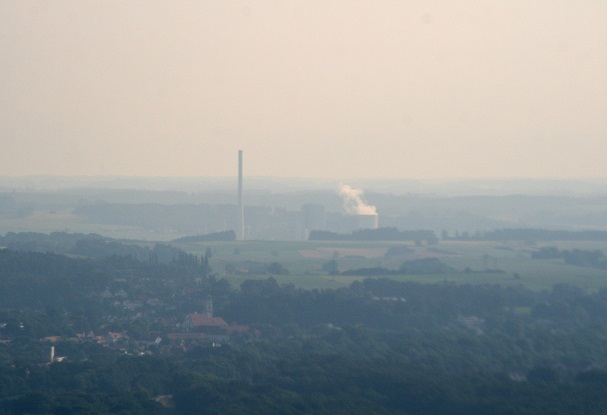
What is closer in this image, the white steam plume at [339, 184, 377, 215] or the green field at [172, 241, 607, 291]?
the green field at [172, 241, 607, 291]

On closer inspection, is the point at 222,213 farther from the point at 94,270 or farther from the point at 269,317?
the point at 269,317

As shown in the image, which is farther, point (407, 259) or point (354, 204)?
point (354, 204)

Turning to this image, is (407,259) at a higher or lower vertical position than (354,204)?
lower

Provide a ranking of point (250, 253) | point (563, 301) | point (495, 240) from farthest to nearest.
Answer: point (495, 240)
point (250, 253)
point (563, 301)

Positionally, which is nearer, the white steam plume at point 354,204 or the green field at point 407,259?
the green field at point 407,259

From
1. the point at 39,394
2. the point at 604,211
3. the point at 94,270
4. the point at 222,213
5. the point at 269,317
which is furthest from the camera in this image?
the point at 604,211

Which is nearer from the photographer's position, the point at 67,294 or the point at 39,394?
the point at 39,394

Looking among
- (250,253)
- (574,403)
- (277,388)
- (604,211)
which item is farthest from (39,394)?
(604,211)
